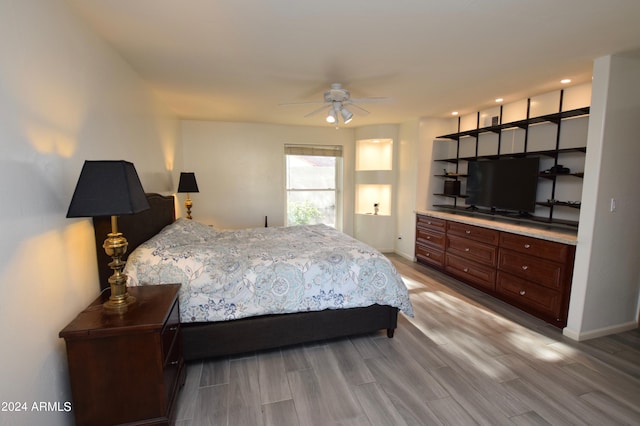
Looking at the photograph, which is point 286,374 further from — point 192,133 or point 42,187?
point 192,133

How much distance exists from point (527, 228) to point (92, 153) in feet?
13.1

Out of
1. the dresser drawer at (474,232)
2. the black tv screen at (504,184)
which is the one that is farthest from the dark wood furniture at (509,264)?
the black tv screen at (504,184)

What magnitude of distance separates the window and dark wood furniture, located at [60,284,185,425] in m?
4.27

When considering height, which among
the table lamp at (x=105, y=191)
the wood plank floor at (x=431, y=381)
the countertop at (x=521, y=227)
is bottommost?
the wood plank floor at (x=431, y=381)

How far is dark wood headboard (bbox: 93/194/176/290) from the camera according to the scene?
2006 mm

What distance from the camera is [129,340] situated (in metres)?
1.47

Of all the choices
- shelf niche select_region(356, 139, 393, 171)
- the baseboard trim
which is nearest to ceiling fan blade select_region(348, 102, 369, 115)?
shelf niche select_region(356, 139, 393, 171)

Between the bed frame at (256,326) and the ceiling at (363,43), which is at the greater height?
the ceiling at (363,43)

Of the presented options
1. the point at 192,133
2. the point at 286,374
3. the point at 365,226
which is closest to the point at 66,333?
the point at 286,374

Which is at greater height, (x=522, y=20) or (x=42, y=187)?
(x=522, y=20)

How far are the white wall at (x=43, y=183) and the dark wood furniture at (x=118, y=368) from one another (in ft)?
0.49

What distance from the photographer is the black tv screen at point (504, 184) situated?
3470 mm

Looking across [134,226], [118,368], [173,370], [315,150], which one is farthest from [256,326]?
[315,150]

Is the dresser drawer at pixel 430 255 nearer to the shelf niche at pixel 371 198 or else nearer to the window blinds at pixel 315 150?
the shelf niche at pixel 371 198
